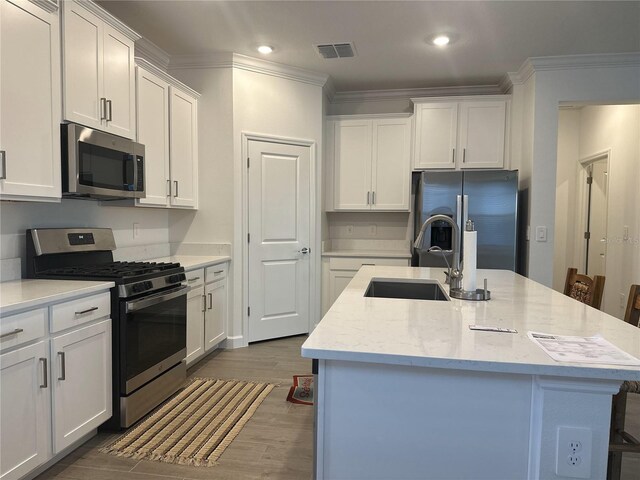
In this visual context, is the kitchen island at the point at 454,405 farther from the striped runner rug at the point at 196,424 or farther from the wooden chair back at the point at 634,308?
the striped runner rug at the point at 196,424

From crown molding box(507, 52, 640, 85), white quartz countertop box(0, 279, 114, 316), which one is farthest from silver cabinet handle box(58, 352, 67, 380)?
crown molding box(507, 52, 640, 85)

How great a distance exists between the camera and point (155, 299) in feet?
8.16

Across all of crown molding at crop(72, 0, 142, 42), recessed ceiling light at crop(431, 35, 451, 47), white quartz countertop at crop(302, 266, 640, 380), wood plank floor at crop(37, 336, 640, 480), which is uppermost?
recessed ceiling light at crop(431, 35, 451, 47)

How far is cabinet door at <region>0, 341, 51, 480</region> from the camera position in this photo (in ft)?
5.28

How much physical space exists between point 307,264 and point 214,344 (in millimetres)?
1259

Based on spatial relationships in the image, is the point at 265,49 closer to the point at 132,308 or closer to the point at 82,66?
the point at 82,66

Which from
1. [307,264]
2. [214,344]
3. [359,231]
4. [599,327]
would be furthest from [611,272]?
[214,344]

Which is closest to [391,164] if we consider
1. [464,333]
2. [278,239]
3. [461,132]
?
[461,132]

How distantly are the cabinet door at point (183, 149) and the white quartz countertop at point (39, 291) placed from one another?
1391 mm

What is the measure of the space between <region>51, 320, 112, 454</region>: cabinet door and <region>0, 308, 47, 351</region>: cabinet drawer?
0.39 ft

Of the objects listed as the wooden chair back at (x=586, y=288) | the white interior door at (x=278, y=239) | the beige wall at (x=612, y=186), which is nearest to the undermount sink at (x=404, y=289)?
the wooden chair back at (x=586, y=288)

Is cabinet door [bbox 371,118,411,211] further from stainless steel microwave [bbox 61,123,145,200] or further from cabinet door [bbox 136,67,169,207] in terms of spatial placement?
stainless steel microwave [bbox 61,123,145,200]

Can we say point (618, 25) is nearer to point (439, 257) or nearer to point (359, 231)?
point (439, 257)

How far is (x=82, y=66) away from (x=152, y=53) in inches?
58.9
